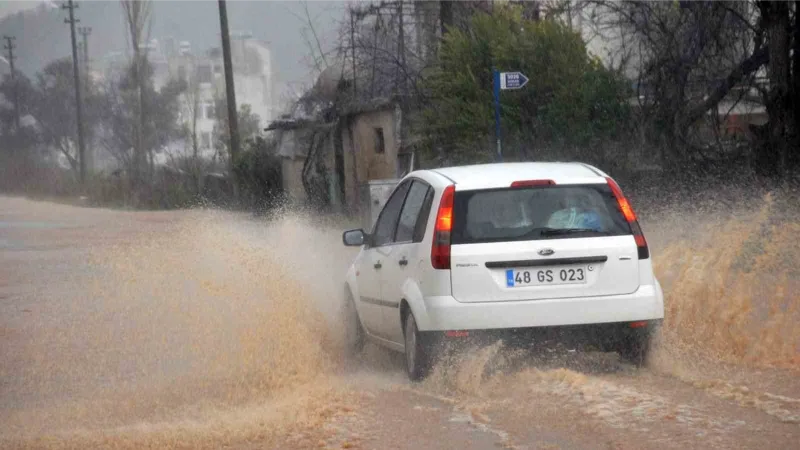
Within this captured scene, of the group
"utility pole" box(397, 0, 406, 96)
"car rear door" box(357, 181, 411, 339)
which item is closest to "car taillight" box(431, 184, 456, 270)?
"car rear door" box(357, 181, 411, 339)

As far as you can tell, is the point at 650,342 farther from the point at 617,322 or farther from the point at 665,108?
the point at 665,108

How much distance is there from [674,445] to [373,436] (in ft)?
5.25

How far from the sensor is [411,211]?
32.3 feet

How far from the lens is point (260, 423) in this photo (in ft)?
24.7

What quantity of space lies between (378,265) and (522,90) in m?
15.6

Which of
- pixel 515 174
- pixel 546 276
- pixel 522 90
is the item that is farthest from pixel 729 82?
pixel 546 276

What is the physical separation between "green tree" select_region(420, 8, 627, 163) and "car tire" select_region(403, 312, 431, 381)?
48.8 feet

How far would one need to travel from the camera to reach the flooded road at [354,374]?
7.10 metres

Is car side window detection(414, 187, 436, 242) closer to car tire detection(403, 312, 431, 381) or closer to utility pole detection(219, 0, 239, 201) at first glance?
car tire detection(403, 312, 431, 381)

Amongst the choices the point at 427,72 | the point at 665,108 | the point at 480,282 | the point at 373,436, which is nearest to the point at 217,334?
the point at 480,282

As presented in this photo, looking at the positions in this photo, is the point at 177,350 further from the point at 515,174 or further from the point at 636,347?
the point at 636,347

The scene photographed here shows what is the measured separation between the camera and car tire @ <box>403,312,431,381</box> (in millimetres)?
8742

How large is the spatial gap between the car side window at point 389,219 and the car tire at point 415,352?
1250 mm

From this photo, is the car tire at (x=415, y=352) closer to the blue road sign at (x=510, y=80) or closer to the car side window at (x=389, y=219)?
the car side window at (x=389, y=219)
